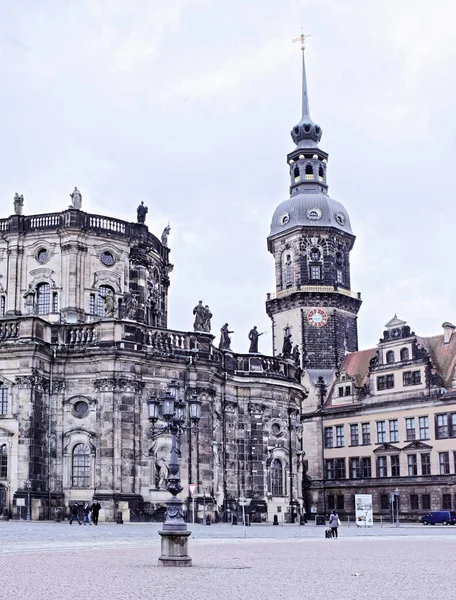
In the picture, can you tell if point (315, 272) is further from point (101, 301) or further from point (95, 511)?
point (95, 511)

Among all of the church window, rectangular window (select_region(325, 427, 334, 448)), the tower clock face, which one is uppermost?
the church window

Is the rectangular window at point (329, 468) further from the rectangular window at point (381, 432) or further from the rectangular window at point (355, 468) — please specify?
the rectangular window at point (381, 432)

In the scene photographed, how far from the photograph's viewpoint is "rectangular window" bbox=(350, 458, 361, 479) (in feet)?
263

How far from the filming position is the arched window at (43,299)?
192 feet

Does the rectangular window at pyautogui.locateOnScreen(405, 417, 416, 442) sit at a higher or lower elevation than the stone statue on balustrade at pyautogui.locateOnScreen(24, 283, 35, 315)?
lower

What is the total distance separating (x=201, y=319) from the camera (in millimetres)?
56156

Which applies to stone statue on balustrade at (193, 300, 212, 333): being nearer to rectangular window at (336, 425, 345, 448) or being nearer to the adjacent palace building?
the adjacent palace building

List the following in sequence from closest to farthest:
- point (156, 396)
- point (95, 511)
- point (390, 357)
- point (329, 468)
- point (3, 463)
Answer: point (156, 396) → point (95, 511) → point (3, 463) → point (390, 357) → point (329, 468)

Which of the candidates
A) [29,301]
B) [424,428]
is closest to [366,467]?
[424,428]

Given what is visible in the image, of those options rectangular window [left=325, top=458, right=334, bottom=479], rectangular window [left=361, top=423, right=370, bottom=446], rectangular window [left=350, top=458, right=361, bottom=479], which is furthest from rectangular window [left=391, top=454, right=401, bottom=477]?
rectangular window [left=325, top=458, right=334, bottom=479]

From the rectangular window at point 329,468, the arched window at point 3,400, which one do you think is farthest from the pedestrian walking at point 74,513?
the rectangular window at point 329,468

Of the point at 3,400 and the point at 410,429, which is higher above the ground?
the point at 3,400

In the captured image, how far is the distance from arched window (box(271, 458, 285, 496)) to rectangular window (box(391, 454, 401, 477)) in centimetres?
1832

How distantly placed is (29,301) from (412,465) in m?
35.1
